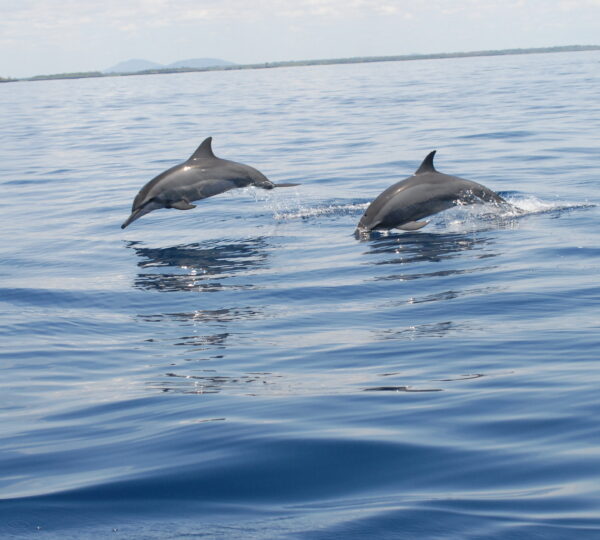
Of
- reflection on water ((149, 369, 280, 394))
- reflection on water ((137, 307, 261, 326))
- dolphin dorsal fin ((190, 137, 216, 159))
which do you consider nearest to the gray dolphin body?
dolphin dorsal fin ((190, 137, 216, 159))

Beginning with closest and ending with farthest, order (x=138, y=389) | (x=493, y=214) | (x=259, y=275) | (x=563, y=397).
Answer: (x=563, y=397), (x=138, y=389), (x=259, y=275), (x=493, y=214)

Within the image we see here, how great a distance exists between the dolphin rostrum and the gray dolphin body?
7.06 feet

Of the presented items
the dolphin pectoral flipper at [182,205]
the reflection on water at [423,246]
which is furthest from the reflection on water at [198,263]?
the reflection on water at [423,246]

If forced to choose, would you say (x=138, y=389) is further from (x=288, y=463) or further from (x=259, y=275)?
(x=259, y=275)

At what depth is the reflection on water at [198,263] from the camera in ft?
31.7

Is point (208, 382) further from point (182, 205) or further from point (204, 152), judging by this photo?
point (204, 152)

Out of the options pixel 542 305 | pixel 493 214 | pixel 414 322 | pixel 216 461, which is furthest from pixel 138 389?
pixel 493 214

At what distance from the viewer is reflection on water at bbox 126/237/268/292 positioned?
965 cm

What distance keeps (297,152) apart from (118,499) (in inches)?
795

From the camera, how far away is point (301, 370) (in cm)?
661

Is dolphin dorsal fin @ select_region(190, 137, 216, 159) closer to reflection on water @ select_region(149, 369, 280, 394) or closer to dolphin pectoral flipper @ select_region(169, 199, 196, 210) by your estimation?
dolphin pectoral flipper @ select_region(169, 199, 196, 210)

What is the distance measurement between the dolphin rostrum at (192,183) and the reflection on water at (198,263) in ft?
2.27

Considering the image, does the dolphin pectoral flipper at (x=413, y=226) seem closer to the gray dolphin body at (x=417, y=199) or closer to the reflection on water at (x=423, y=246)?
the gray dolphin body at (x=417, y=199)

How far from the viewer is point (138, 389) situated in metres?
6.32
